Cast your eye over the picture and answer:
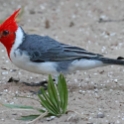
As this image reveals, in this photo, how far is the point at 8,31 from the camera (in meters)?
6.22

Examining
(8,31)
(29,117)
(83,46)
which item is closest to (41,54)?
(8,31)

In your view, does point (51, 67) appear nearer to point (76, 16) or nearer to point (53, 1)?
point (76, 16)

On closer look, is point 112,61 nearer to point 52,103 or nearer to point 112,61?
point 112,61

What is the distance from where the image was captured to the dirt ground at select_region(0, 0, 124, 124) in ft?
17.6

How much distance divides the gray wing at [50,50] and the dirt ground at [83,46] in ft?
1.19

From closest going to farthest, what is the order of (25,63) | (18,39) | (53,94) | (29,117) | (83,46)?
(29,117), (53,94), (25,63), (18,39), (83,46)

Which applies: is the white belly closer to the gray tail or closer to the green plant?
the gray tail

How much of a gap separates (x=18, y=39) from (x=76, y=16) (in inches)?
127

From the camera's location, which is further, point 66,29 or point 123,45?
point 66,29

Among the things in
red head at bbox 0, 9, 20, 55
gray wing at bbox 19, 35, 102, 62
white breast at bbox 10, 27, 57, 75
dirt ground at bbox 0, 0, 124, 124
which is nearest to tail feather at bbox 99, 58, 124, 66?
gray wing at bbox 19, 35, 102, 62

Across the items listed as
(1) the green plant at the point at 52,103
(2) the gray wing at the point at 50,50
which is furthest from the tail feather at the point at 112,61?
(1) the green plant at the point at 52,103

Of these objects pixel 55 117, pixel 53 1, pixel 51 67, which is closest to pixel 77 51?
pixel 51 67

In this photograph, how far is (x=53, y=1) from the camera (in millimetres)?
10055

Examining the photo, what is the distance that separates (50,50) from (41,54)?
0.41ft
